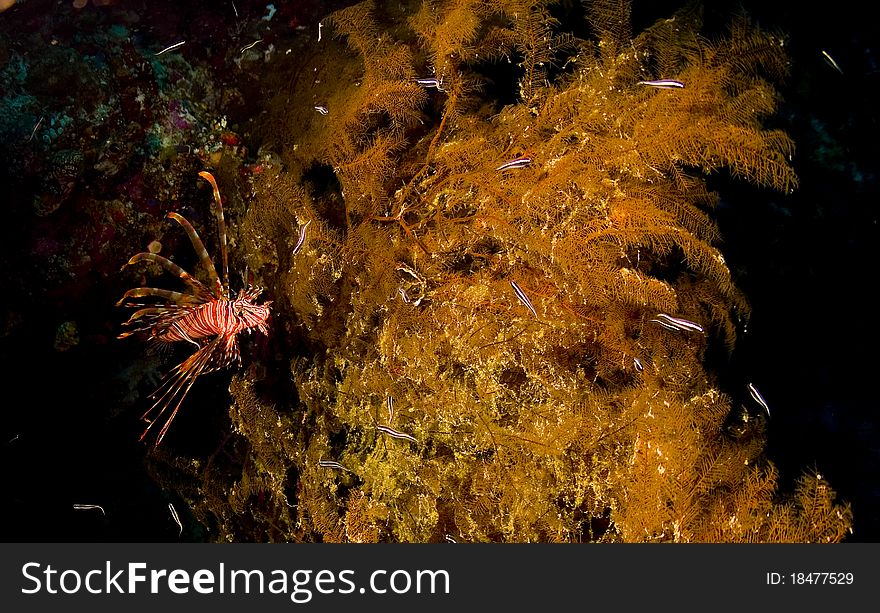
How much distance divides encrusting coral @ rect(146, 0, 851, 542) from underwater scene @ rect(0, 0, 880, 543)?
2 centimetres

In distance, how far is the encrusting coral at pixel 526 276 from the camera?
2.34 metres

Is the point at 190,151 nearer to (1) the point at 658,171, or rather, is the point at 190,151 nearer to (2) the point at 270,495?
(2) the point at 270,495

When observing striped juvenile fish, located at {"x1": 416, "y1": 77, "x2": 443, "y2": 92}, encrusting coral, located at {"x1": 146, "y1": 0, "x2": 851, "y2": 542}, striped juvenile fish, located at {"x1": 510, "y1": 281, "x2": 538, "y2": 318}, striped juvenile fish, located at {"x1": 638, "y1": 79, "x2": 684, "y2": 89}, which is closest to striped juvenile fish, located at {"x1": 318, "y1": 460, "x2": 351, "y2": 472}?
encrusting coral, located at {"x1": 146, "y1": 0, "x2": 851, "y2": 542}

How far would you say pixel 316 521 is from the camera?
3.22m

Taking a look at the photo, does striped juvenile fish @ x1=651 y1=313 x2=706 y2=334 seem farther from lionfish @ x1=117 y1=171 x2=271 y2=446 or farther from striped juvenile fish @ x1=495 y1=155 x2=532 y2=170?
lionfish @ x1=117 y1=171 x2=271 y2=446

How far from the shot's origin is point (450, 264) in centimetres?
270

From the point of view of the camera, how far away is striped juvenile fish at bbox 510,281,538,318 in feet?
7.84

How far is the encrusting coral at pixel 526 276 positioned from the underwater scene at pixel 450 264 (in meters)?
0.02

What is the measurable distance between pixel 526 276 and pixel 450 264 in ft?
1.44

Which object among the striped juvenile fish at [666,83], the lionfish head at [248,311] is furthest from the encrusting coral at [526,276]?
the lionfish head at [248,311]

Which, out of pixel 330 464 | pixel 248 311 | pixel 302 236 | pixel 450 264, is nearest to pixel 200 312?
pixel 248 311

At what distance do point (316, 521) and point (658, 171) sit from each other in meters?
3.03

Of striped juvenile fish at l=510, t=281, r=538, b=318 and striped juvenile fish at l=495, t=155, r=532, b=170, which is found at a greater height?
striped juvenile fish at l=495, t=155, r=532, b=170

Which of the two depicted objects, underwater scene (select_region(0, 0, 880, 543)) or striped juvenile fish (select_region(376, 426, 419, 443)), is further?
striped juvenile fish (select_region(376, 426, 419, 443))
